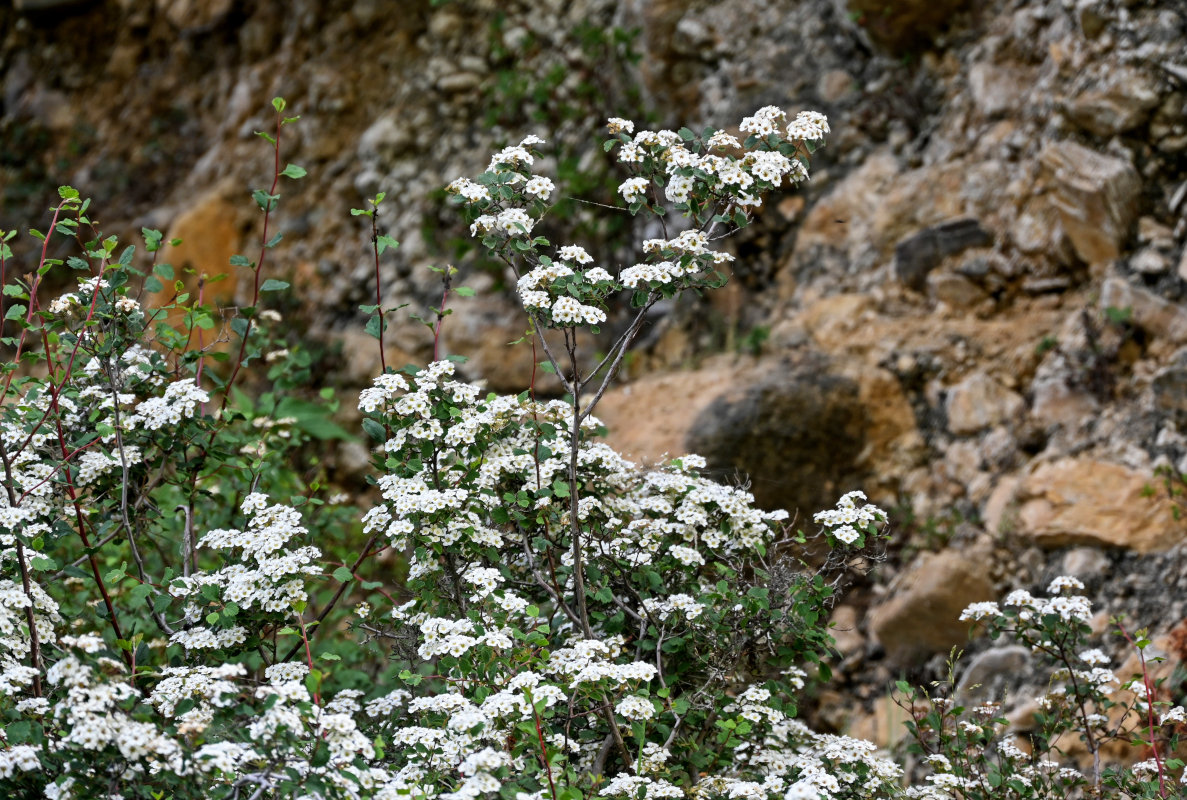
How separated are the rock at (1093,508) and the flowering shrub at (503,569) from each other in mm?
1086

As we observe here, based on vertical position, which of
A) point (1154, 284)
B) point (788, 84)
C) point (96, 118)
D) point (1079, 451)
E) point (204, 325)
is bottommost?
point (204, 325)

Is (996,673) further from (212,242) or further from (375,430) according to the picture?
(212,242)

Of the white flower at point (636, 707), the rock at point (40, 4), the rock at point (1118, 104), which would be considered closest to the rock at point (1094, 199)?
the rock at point (1118, 104)

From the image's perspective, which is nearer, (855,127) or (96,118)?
(855,127)

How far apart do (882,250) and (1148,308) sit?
141cm

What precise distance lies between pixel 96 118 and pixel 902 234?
24.7 ft

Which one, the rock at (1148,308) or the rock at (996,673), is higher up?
the rock at (1148,308)

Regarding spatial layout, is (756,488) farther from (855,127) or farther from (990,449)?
(855,127)

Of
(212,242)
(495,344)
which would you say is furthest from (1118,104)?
(212,242)

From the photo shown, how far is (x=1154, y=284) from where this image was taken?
15.4ft

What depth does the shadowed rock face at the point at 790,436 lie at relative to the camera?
5055mm

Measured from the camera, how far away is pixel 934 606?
14.7 feet

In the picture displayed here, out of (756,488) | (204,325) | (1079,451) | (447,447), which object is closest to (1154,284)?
(1079,451)

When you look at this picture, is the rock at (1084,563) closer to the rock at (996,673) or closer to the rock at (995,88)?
the rock at (996,673)
